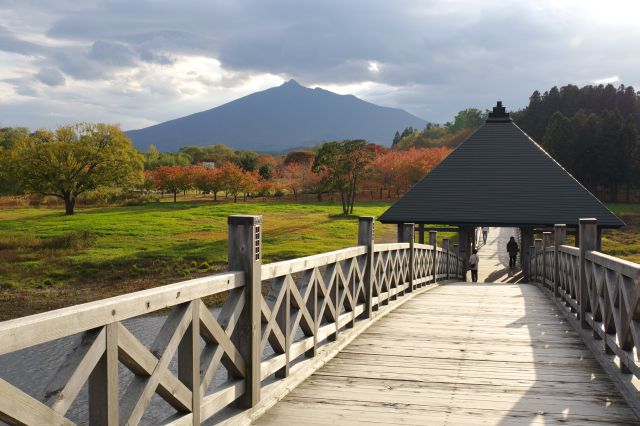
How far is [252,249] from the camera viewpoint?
4.04 metres

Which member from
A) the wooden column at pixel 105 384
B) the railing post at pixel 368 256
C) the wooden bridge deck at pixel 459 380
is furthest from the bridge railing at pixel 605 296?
the wooden column at pixel 105 384

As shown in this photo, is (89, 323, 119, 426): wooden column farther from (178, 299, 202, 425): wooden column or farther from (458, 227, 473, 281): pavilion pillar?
(458, 227, 473, 281): pavilion pillar

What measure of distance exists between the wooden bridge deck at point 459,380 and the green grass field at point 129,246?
682 inches

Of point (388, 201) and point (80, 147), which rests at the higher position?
point (80, 147)

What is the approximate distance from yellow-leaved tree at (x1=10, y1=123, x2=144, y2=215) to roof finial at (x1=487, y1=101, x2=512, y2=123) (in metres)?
31.9

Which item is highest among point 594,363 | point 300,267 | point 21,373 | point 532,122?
point 532,122

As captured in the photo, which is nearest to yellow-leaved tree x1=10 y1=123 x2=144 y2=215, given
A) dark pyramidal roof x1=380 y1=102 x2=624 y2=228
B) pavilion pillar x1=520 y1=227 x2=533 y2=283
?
dark pyramidal roof x1=380 y1=102 x2=624 y2=228

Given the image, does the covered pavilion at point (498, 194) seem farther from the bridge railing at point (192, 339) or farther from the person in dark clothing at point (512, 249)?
the bridge railing at point (192, 339)

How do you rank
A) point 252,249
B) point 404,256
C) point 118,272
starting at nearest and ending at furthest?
point 252,249 < point 404,256 < point 118,272

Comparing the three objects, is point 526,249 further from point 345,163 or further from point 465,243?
point 345,163

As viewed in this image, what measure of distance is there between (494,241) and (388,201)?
23.9m

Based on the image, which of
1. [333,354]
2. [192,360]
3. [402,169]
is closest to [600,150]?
[402,169]

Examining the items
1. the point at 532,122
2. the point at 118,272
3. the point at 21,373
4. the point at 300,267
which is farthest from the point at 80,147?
the point at 532,122

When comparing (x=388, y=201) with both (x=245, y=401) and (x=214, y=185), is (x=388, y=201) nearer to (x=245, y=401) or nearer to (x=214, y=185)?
(x=214, y=185)
